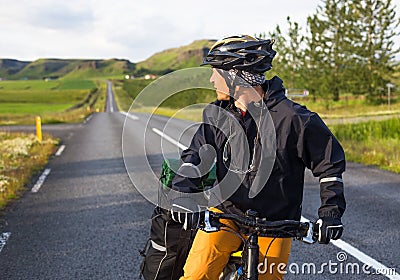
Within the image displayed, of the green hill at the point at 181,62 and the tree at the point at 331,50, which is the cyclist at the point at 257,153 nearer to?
the green hill at the point at 181,62

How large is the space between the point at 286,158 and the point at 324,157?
196 millimetres

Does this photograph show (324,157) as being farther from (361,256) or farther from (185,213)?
(361,256)

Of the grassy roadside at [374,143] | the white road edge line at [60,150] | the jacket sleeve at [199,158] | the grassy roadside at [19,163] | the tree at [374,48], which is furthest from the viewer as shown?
the tree at [374,48]

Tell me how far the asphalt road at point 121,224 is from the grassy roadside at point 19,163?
0.43 m

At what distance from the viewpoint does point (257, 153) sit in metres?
2.62

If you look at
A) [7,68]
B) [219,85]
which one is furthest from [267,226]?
[7,68]

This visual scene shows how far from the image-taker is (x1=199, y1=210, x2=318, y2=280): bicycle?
7.94ft

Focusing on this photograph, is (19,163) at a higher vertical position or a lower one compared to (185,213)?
lower

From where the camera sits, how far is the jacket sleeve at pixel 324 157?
2.55 metres

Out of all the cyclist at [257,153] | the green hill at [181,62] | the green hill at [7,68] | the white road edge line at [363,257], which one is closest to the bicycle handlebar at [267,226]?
the cyclist at [257,153]

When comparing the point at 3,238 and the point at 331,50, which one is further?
the point at 331,50

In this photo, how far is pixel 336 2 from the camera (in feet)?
161

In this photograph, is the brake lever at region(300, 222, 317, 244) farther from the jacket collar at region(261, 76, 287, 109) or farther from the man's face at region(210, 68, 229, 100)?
the man's face at region(210, 68, 229, 100)

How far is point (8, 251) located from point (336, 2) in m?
48.5
